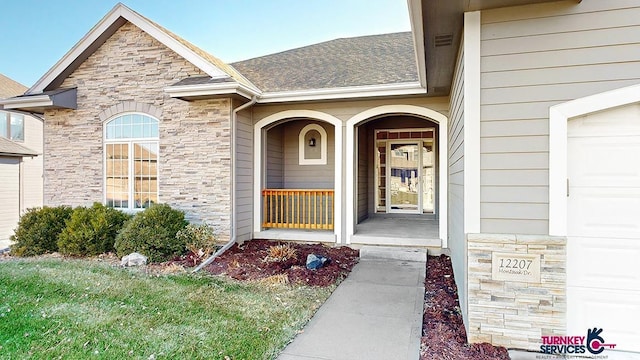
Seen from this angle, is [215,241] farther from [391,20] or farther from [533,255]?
[391,20]

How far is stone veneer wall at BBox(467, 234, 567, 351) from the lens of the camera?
328 cm

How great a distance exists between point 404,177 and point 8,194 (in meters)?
15.1

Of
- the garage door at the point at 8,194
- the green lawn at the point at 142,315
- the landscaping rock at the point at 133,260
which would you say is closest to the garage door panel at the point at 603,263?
the green lawn at the point at 142,315

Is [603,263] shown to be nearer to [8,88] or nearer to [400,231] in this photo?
[400,231]

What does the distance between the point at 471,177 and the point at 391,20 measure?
15.4m

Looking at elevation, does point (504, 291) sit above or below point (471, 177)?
below

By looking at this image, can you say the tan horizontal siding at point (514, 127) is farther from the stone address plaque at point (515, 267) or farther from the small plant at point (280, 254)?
the small plant at point (280, 254)

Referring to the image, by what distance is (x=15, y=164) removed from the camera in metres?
14.4

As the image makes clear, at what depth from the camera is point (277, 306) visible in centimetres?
443

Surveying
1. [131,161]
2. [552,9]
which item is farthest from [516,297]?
[131,161]

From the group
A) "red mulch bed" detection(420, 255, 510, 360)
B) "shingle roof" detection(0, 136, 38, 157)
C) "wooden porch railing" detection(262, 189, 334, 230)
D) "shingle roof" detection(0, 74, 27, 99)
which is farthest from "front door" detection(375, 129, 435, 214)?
"shingle roof" detection(0, 74, 27, 99)

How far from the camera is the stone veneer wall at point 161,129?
292 inches

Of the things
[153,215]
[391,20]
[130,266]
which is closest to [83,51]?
[153,215]

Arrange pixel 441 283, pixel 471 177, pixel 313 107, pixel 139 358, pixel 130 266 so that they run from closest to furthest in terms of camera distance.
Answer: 1. pixel 139 358
2. pixel 471 177
3. pixel 441 283
4. pixel 130 266
5. pixel 313 107
